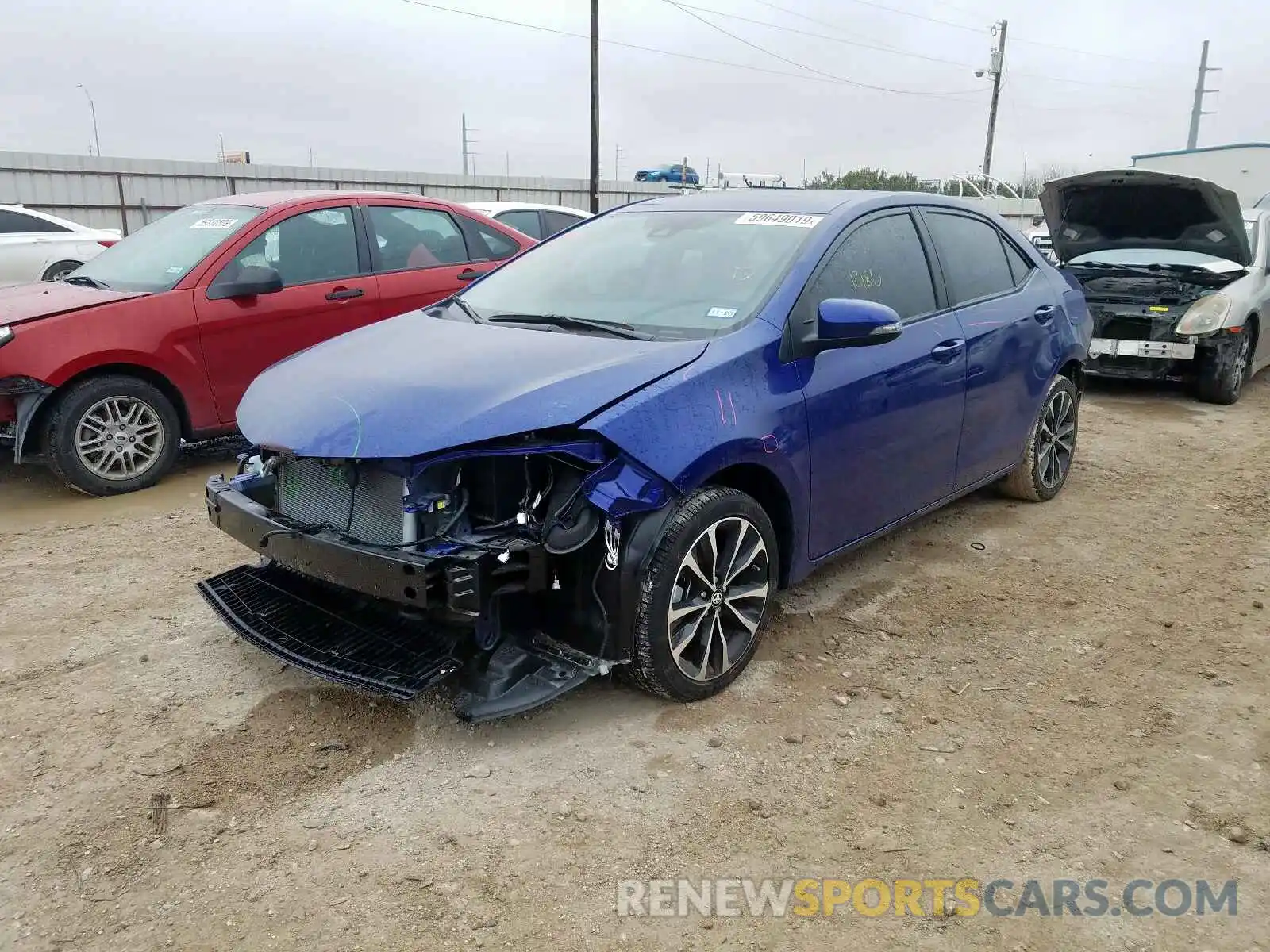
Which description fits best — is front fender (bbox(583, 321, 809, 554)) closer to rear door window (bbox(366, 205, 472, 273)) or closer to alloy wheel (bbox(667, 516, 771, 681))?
alloy wheel (bbox(667, 516, 771, 681))

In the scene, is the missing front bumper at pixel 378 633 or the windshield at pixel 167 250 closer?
the missing front bumper at pixel 378 633

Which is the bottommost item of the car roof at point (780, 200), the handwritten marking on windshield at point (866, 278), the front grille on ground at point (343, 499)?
the front grille on ground at point (343, 499)

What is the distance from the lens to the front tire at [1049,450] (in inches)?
211

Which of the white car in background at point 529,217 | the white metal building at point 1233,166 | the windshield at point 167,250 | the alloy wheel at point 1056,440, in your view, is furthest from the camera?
the white metal building at point 1233,166

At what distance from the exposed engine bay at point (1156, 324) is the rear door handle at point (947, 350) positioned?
16.3 feet

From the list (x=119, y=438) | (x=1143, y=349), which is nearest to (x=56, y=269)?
(x=119, y=438)

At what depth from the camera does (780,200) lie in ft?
13.8

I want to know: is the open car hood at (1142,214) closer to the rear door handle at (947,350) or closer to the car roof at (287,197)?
the rear door handle at (947,350)

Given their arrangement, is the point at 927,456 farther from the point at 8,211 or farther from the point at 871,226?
the point at 8,211

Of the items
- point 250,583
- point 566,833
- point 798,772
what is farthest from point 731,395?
point 250,583

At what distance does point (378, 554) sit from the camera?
2865 millimetres

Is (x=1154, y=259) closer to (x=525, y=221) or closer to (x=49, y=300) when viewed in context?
(x=525, y=221)

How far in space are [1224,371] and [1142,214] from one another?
1.65 meters

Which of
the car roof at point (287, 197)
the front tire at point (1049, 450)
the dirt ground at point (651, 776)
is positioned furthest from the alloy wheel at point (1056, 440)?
the car roof at point (287, 197)
